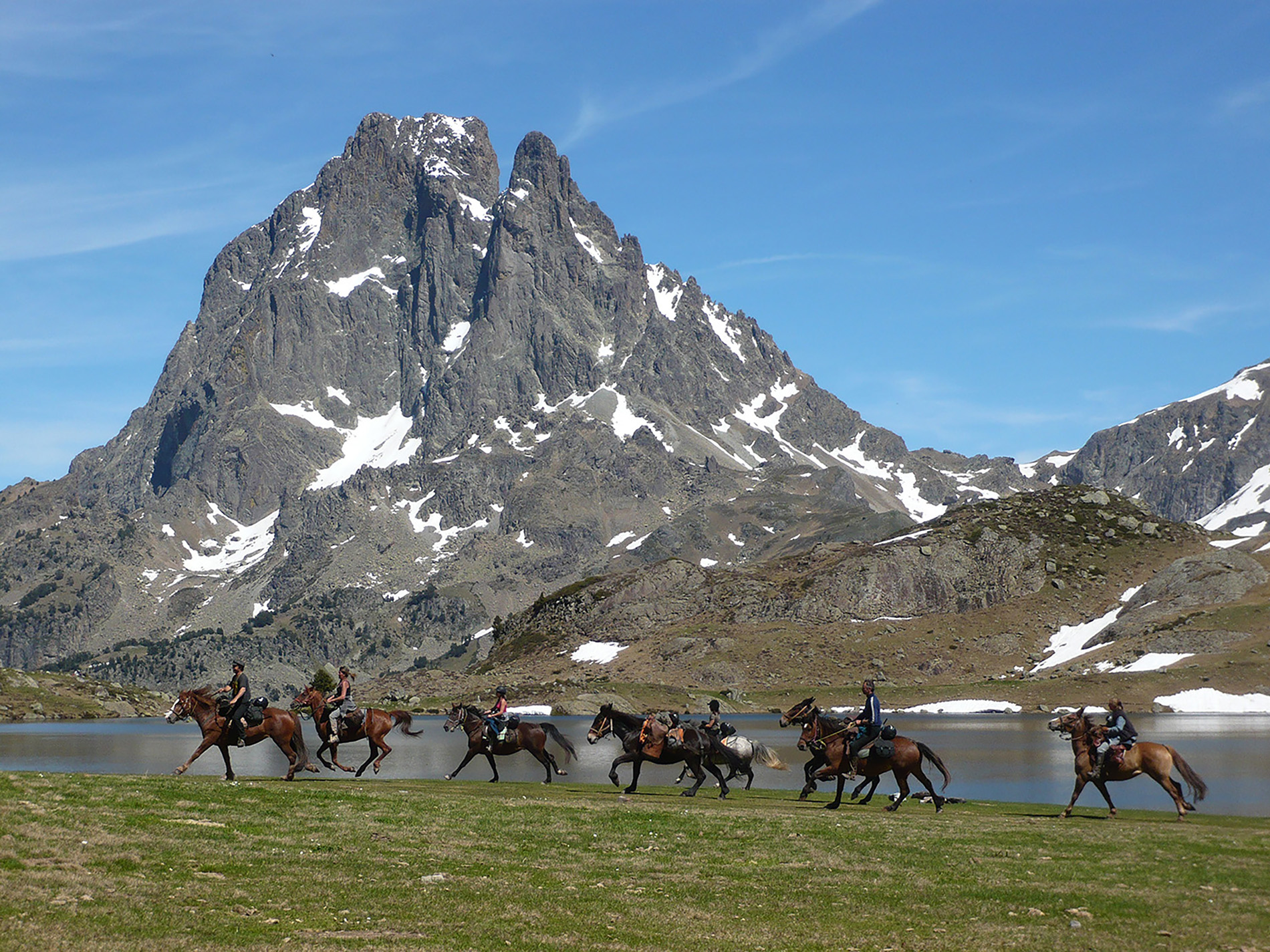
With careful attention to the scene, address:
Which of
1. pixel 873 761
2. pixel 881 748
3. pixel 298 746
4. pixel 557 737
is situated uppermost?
pixel 881 748

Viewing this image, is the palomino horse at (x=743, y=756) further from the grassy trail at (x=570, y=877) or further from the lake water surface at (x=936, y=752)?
the grassy trail at (x=570, y=877)

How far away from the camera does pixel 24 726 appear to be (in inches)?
6462

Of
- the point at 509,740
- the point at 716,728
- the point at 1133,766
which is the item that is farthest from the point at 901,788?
the point at 509,740

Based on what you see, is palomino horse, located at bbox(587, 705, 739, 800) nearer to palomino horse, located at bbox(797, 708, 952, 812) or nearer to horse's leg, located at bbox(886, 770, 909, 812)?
palomino horse, located at bbox(797, 708, 952, 812)

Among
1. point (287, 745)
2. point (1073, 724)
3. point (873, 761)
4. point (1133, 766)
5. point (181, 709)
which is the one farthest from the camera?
point (287, 745)

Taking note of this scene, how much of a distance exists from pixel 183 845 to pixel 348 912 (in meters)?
6.56

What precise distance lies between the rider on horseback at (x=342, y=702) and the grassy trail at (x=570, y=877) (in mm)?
12314

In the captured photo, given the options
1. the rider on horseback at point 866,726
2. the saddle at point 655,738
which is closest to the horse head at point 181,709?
the saddle at point 655,738

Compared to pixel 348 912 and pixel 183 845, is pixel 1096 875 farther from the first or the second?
pixel 183 845

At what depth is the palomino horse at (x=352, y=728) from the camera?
153ft

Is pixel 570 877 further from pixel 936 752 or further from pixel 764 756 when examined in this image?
pixel 936 752

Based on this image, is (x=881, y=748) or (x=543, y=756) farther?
(x=543, y=756)

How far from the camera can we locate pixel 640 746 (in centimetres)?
4459

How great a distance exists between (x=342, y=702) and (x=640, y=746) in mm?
12927
